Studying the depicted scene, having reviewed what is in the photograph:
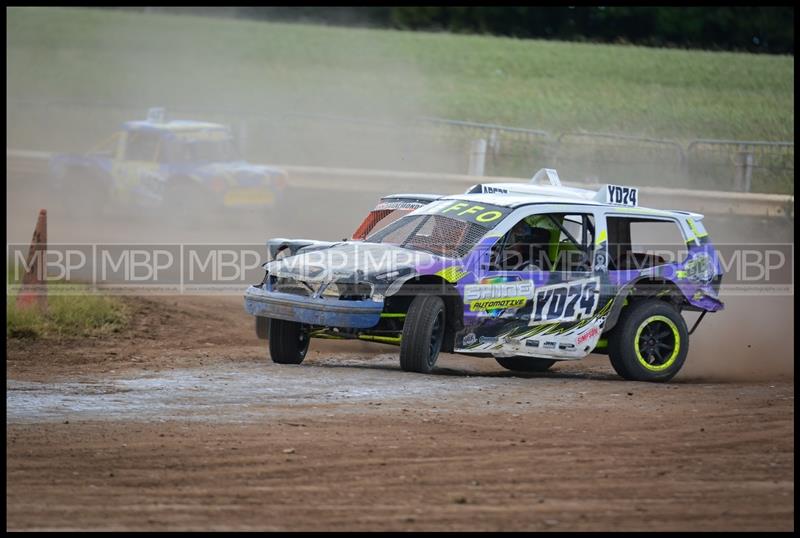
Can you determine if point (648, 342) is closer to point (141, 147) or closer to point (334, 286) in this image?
point (334, 286)

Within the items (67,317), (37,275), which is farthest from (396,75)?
(67,317)

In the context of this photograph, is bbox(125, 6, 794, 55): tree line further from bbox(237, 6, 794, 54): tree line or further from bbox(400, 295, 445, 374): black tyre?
bbox(400, 295, 445, 374): black tyre

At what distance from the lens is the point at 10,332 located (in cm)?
1251

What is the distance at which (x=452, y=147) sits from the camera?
2819 centimetres

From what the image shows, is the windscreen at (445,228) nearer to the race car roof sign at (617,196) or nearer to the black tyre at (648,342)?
the race car roof sign at (617,196)

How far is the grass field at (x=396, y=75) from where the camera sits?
3394cm

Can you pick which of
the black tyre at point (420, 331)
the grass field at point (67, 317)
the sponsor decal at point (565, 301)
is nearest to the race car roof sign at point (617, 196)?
the sponsor decal at point (565, 301)

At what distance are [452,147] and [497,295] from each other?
17.8 meters

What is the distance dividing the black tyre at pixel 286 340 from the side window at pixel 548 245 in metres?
1.88

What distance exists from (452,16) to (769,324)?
39.3 meters

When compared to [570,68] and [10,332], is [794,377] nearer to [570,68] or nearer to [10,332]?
[10,332]

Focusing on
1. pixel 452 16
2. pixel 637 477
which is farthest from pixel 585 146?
pixel 452 16

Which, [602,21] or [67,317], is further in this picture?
[602,21]

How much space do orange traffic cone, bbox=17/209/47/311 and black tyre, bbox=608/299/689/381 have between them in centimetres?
585
